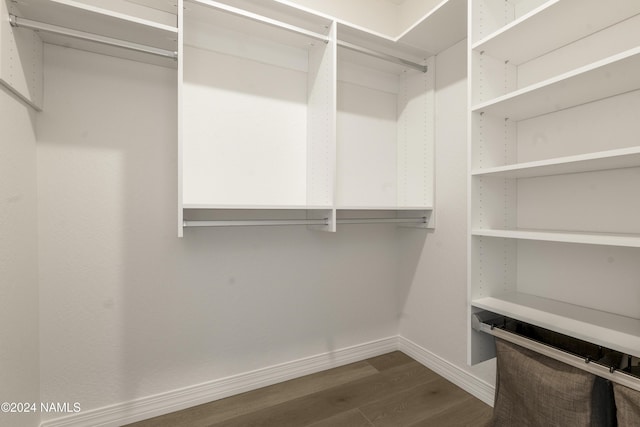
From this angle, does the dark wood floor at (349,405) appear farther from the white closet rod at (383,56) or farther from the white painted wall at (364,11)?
the white painted wall at (364,11)

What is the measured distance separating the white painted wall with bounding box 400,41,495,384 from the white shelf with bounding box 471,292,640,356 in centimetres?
43

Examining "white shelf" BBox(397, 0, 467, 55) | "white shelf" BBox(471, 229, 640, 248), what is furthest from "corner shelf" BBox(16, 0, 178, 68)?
"white shelf" BBox(471, 229, 640, 248)

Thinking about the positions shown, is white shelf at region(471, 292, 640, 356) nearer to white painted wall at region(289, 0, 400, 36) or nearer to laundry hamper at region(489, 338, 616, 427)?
laundry hamper at region(489, 338, 616, 427)

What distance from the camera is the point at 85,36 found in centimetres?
132

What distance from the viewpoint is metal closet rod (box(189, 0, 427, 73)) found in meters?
1.47

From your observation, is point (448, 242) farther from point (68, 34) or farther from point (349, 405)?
point (68, 34)

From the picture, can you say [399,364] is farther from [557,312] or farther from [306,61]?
[306,61]

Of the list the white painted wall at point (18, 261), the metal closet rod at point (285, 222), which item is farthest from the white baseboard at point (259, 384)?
the metal closet rod at point (285, 222)

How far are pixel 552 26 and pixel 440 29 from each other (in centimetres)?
69

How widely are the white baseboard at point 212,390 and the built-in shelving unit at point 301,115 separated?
995 mm

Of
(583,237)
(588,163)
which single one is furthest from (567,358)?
(588,163)

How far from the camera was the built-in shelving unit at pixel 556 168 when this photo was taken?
115 cm

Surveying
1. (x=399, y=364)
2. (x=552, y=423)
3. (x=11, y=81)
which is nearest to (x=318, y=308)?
(x=399, y=364)

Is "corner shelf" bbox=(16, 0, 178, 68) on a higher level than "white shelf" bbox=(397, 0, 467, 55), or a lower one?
lower
